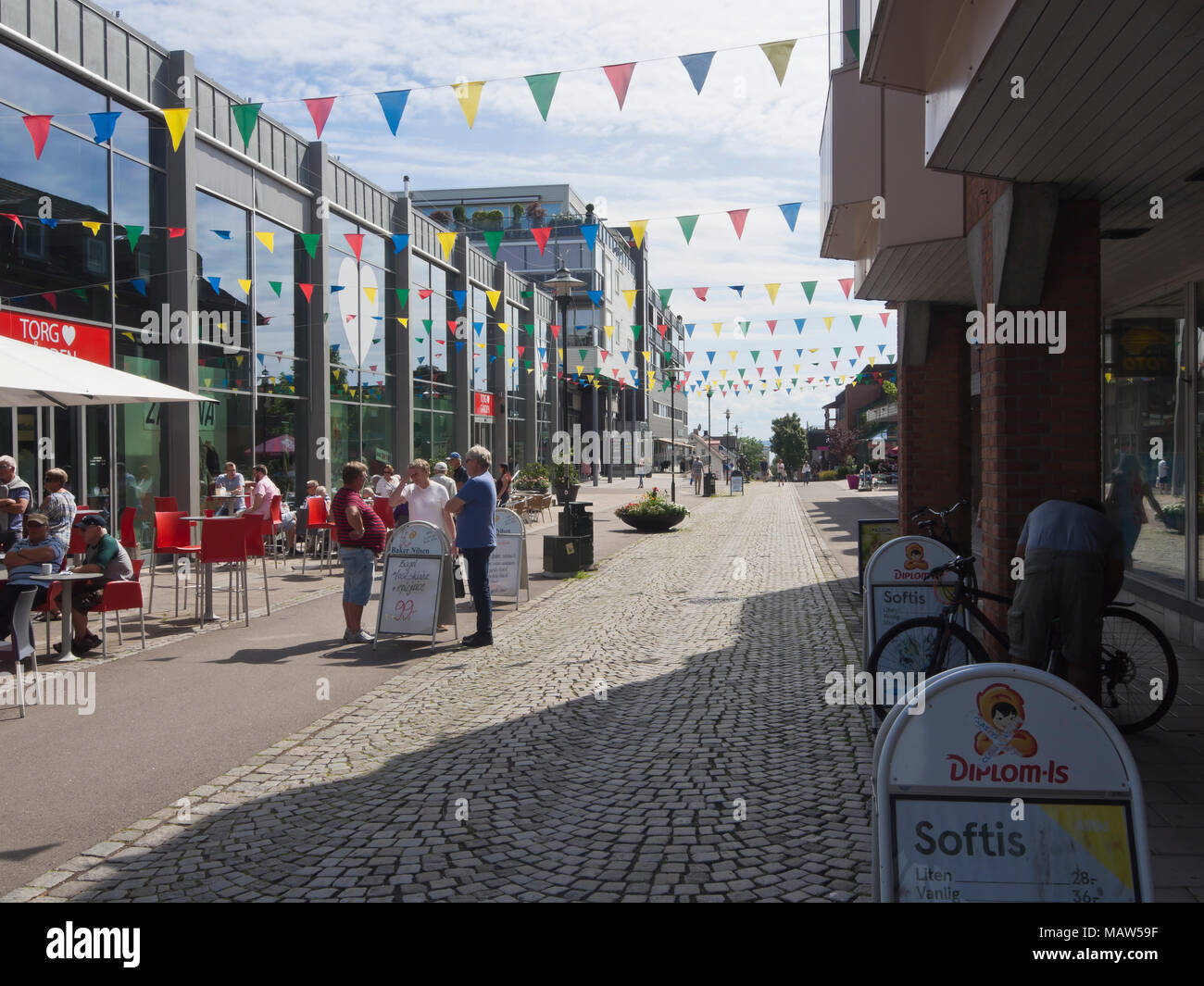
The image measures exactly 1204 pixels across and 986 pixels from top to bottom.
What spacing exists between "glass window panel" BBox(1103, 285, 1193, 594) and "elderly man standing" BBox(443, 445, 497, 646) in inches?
264

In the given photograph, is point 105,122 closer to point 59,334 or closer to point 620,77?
point 59,334

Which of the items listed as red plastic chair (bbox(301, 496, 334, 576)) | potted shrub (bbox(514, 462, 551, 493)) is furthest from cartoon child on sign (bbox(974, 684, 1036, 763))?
potted shrub (bbox(514, 462, 551, 493))

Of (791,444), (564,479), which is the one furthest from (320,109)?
(791,444)

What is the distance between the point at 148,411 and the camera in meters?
16.1

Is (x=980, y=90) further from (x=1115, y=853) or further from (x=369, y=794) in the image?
(x=369, y=794)

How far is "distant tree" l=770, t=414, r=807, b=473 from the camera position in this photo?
320ft

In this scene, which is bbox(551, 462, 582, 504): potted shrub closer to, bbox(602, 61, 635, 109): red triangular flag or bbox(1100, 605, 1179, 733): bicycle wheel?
bbox(602, 61, 635, 109): red triangular flag

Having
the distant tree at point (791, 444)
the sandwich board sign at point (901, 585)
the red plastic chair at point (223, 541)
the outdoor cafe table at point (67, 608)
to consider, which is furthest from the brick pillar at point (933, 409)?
the distant tree at point (791, 444)

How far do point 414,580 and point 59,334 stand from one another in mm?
7880

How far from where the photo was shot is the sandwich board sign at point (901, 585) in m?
6.55

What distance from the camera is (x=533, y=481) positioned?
28500 millimetres
